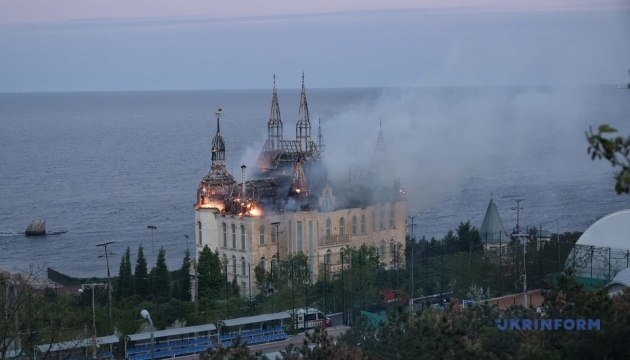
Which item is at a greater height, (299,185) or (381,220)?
(299,185)

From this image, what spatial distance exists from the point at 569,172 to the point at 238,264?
48.1 metres

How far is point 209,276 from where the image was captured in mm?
33812

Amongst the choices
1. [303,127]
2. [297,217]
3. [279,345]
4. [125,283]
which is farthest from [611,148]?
[303,127]

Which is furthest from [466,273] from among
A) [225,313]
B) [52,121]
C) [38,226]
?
[52,121]

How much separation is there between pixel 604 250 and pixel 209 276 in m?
11.6

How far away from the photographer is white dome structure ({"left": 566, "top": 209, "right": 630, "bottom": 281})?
32.1 metres

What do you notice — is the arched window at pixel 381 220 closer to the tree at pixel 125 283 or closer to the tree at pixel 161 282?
the tree at pixel 161 282

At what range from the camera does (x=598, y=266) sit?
32.7 metres

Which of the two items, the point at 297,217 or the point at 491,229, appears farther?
the point at 491,229

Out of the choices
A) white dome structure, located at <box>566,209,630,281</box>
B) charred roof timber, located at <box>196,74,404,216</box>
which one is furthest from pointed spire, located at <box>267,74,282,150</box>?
white dome structure, located at <box>566,209,630,281</box>

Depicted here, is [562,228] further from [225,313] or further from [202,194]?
[225,313]

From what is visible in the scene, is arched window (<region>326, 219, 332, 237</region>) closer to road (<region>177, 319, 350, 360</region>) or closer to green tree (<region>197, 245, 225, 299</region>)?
green tree (<region>197, 245, 225, 299</region>)

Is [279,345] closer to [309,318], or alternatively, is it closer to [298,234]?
[309,318]

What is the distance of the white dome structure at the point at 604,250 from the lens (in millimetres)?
32062
